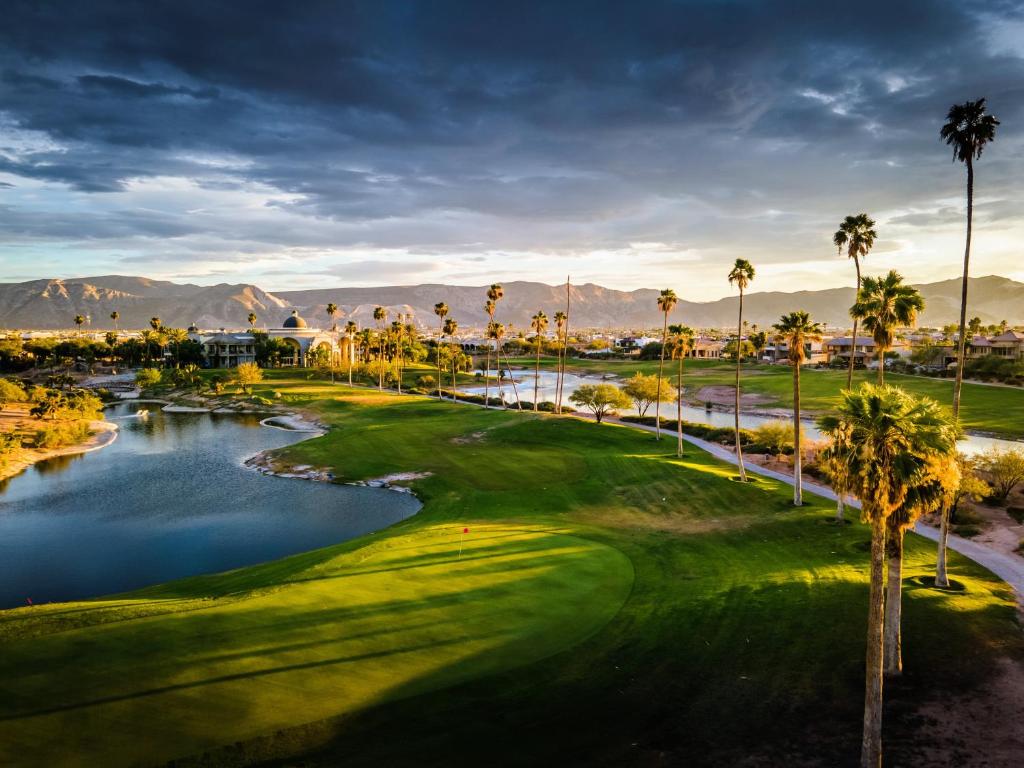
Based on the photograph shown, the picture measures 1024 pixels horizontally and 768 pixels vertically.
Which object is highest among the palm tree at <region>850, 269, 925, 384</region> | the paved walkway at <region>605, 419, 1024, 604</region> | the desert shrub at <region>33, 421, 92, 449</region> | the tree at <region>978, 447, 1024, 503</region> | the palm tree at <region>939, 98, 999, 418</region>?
the palm tree at <region>939, 98, 999, 418</region>

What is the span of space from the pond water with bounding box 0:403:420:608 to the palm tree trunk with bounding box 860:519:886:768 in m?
31.8

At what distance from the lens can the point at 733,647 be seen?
22391 mm

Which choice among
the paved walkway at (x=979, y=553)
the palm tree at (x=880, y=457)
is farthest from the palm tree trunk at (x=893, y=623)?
the paved walkway at (x=979, y=553)

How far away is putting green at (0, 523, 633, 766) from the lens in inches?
635

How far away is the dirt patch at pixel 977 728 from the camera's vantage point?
16391mm

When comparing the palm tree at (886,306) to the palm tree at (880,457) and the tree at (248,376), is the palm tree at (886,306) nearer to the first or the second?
the palm tree at (880,457)

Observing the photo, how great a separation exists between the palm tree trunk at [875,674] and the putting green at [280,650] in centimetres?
949

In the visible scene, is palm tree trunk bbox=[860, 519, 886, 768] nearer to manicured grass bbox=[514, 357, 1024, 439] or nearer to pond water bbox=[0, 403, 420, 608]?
pond water bbox=[0, 403, 420, 608]

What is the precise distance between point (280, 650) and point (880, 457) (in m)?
19.2

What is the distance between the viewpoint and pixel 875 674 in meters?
16.2

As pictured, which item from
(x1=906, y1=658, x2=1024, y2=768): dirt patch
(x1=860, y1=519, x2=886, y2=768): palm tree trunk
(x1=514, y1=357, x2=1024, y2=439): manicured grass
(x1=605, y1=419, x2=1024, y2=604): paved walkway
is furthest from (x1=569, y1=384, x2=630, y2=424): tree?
(x1=860, y1=519, x2=886, y2=768): palm tree trunk

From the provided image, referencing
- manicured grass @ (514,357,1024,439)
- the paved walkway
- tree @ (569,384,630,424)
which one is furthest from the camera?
tree @ (569,384,630,424)

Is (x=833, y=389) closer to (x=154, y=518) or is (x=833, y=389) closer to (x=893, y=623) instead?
(x=893, y=623)

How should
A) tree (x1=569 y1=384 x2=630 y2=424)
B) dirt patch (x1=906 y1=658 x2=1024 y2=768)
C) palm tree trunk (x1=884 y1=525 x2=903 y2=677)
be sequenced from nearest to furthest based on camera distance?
1. dirt patch (x1=906 y1=658 x2=1024 y2=768)
2. palm tree trunk (x1=884 y1=525 x2=903 y2=677)
3. tree (x1=569 y1=384 x2=630 y2=424)
